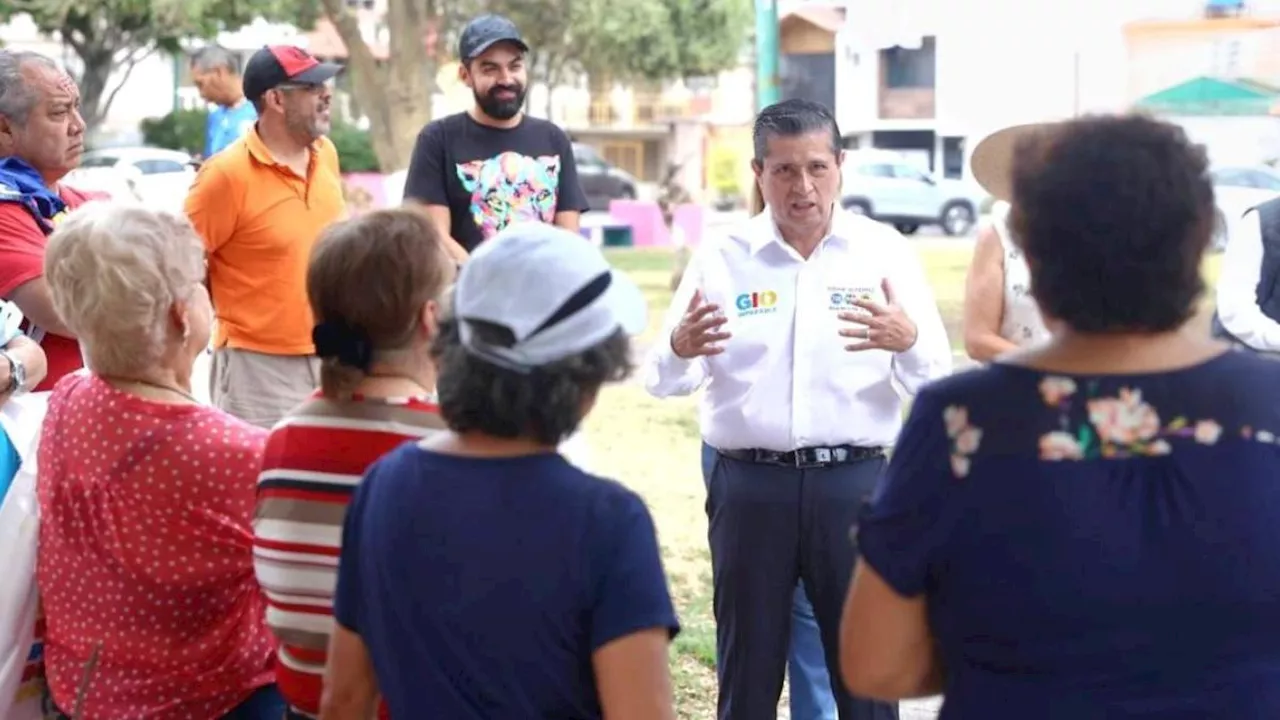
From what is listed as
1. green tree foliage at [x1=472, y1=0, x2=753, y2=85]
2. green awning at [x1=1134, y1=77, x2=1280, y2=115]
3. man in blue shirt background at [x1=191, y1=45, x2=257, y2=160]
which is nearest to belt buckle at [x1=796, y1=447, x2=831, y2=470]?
green awning at [x1=1134, y1=77, x2=1280, y2=115]

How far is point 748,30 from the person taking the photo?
1510 inches

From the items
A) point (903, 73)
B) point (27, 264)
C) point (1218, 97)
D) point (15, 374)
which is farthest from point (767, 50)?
point (903, 73)

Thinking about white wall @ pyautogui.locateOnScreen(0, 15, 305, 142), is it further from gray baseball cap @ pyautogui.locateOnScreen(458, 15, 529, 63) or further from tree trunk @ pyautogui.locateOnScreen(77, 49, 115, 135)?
gray baseball cap @ pyautogui.locateOnScreen(458, 15, 529, 63)

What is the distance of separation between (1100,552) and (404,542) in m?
0.97

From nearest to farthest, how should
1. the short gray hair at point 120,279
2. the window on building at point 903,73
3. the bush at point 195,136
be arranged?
the short gray hair at point 120,279, the bush at point 195,136, the window on building at point 903,73

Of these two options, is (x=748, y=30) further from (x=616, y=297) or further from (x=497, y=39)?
(x=616, y=297)

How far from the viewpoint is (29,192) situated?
3979mm

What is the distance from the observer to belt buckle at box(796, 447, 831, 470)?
3932 mm

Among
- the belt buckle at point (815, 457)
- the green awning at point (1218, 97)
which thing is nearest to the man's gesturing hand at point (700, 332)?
the belt buckle at point (815, 457)

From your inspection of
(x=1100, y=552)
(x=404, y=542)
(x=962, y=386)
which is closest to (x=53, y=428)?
(x=404, y=542)

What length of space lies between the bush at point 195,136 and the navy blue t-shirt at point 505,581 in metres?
36.7

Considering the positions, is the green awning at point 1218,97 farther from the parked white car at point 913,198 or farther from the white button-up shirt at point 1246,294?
the parked white car at point 913,198

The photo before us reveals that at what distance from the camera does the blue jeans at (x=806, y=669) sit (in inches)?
177

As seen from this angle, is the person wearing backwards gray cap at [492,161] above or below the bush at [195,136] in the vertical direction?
above
